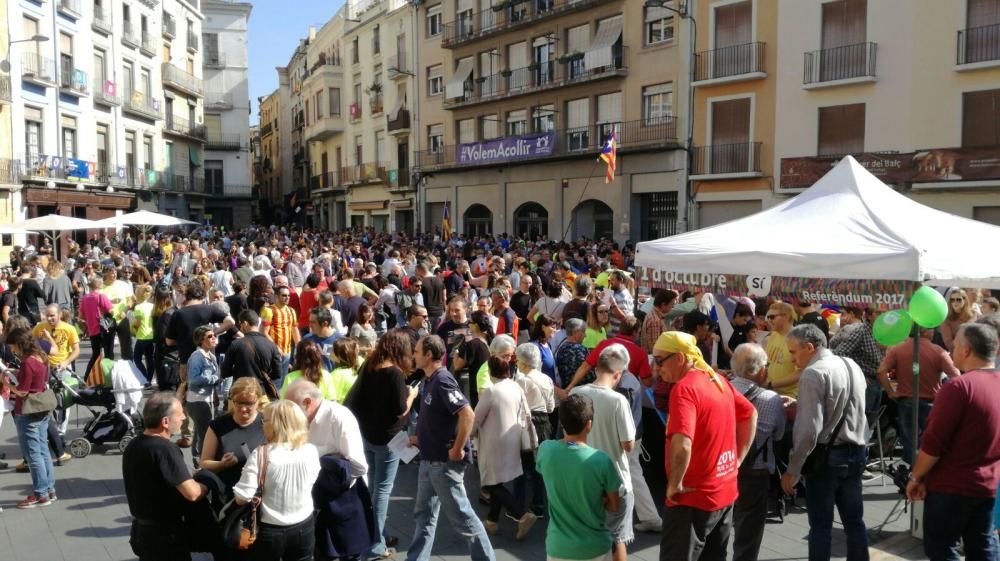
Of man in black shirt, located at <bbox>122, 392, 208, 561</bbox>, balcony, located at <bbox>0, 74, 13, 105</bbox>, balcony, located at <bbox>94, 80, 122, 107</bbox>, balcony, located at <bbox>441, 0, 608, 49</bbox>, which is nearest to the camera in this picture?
man in black shirt, located at <bbox>122, 392, 208, 561</bbox>

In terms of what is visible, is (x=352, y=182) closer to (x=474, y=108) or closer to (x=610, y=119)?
(x=474, y=108)

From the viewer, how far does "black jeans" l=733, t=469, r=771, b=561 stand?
468 centimetres

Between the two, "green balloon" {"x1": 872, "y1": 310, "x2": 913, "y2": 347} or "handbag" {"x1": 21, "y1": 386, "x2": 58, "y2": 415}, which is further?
"handbag" {"x1": 21, "y1": 386, "x2": 58, "y2": 415}

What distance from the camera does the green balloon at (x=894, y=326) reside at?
5.66 meters

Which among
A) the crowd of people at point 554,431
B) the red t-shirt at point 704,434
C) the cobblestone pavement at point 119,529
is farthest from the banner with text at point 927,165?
the red t-shirt at point 704,434

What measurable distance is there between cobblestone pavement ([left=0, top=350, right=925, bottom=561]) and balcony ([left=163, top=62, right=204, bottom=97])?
3669cm

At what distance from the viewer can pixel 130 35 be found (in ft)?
115

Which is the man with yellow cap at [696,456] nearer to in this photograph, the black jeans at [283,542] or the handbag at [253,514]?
the black jeans at [283,542]

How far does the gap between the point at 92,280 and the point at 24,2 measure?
22373 mm

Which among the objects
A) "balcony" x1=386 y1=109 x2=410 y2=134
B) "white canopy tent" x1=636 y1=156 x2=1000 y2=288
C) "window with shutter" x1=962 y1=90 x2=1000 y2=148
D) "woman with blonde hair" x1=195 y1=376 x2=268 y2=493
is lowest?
"woman with blonde hair" x1=195 y1=376 x2=268 y2=493

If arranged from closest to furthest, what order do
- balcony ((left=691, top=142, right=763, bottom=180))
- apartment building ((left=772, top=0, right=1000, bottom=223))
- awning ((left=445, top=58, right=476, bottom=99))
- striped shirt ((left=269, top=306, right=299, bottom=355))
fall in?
striped shirt ((left=269, top=306, right=299, bottom=355)) → apartment building ((left=772, top=0, right=1000, bottom=223)) → balcony ((left=691, top=142, right=763, bottom=180)) → awning ((left=445, top=58, right=476, bottom=99))

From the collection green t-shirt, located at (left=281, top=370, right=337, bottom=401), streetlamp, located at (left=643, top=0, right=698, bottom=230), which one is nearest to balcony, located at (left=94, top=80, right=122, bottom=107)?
streetlamp, located at (left=643, top=0, right=698, bottom=230)

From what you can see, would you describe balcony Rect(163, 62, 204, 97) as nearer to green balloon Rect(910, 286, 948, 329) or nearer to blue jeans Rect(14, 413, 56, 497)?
blue jeans Rect(14, 413, 56, 497)

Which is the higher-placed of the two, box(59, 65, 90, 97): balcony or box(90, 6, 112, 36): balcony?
box(90, 6, 112, 36): balcony
